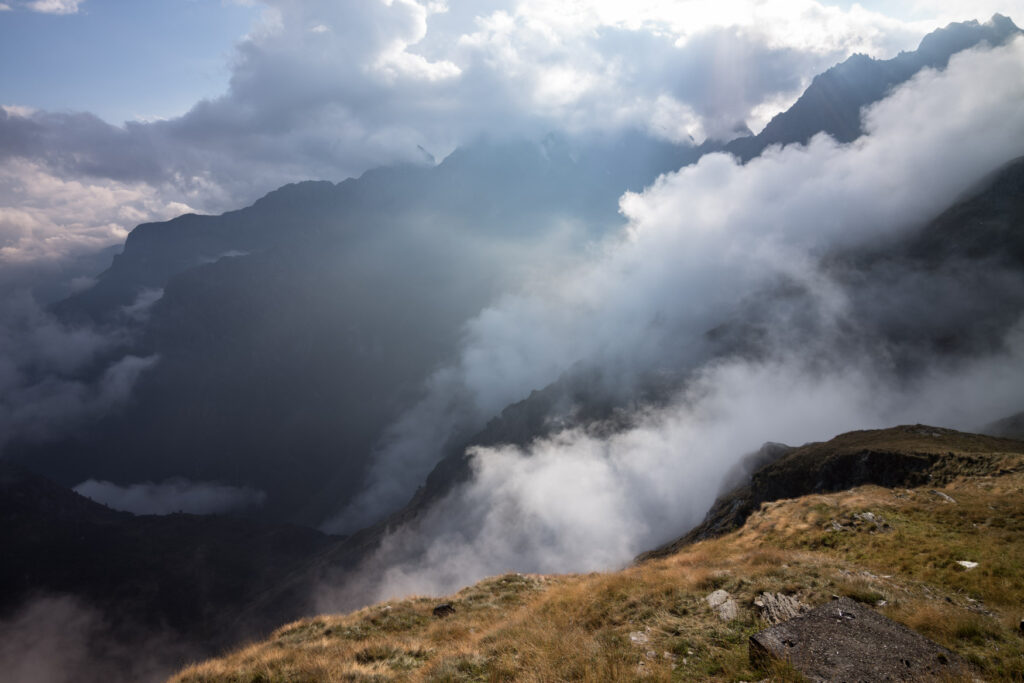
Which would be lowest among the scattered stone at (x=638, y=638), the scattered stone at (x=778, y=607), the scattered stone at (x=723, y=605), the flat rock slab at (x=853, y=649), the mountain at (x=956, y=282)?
the scattered stone at (x=638, y=638)

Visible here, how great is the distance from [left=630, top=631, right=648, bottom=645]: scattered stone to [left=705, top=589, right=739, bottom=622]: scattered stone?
8.07ft

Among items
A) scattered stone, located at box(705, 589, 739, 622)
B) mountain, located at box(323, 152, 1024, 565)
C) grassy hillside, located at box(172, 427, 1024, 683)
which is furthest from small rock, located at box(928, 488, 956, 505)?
mountain, located at box(323, 152, 1024, 565)

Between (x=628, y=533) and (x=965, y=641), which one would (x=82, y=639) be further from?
(x=965, y=641)

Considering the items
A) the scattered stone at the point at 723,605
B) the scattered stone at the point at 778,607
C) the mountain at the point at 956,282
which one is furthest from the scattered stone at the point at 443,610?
the mountain at the point at 956,282

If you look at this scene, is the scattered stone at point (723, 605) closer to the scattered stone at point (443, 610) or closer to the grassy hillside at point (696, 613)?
the grassy hillside at point (696, 613)

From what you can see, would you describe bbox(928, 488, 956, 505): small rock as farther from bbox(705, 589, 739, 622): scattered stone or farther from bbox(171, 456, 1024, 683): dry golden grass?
bbox(705, 589, 739, 622): scattered stone

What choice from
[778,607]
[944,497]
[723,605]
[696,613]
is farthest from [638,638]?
[944,497]

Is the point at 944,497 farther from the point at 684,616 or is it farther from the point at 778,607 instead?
the point at 684,616

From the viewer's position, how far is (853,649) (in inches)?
356

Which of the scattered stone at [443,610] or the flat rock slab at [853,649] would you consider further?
the scattered stone at [443,610]

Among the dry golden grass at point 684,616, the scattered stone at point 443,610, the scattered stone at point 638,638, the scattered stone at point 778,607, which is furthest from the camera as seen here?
the scattered stone at point 443,610

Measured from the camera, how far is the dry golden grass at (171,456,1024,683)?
389 inches

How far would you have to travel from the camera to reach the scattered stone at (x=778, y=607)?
38.3ft

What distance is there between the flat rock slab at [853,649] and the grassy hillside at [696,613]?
1.74 feet
